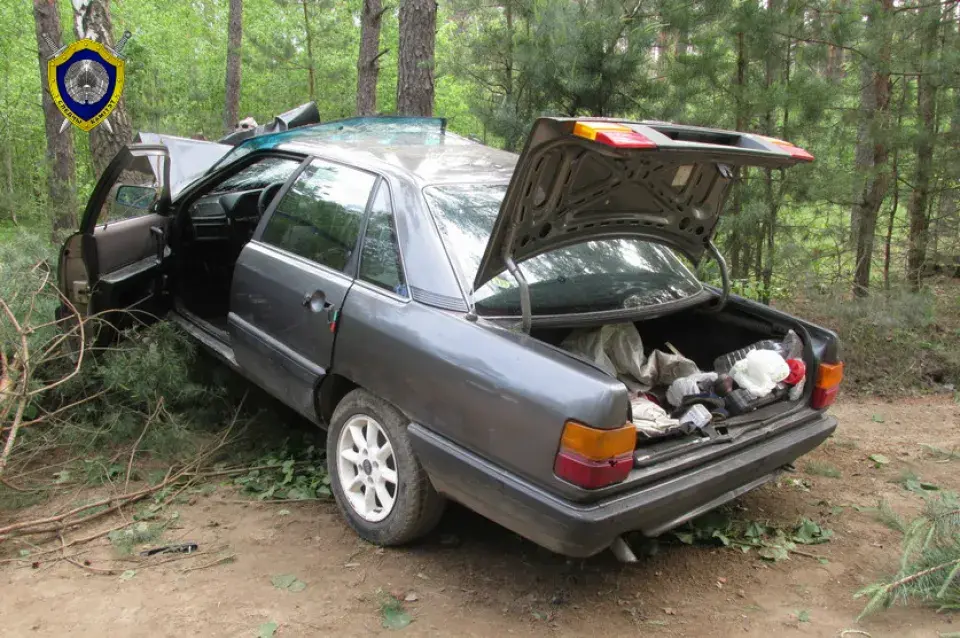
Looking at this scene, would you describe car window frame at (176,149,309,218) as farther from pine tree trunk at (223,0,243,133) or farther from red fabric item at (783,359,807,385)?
pine tree trunk at (223,0,243,133)

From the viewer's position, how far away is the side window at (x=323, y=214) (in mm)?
3471

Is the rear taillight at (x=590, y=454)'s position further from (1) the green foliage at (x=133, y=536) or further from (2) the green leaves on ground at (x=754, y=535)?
(1) the green foliage at (x=133, y=536)

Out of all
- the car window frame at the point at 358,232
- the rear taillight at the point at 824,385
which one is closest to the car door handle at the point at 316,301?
the car window frame at the point at 358,232

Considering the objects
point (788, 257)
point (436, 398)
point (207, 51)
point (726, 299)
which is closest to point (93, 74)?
point (436, 398)

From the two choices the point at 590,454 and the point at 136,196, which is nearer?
the point at 590,454

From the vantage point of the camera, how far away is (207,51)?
2061 centimetres

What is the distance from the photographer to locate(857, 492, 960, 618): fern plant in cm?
253

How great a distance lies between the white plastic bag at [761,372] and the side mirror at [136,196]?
3.85 meters

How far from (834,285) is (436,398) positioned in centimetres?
509

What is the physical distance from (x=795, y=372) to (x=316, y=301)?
2.29 m

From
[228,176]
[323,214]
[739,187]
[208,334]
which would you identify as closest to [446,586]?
[323,214]

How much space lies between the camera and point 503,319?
288 cm

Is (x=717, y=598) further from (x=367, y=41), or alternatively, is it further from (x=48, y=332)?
(x=367, y=41)

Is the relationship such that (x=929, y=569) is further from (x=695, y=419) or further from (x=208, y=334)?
Result: (x=208, y=334)
